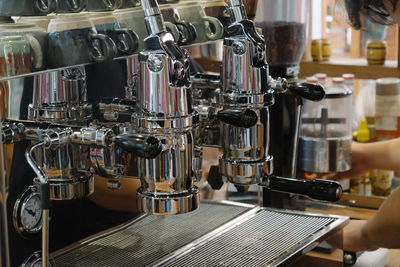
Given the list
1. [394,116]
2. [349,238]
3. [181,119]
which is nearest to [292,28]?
[349,238]

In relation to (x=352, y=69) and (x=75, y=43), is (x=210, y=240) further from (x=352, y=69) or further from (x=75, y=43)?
(x=352, y=69)

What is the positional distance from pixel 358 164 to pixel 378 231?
39cm

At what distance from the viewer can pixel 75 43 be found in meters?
0.94

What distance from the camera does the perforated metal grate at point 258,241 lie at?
1.03 m

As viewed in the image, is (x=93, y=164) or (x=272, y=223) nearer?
(x=93, y=164)

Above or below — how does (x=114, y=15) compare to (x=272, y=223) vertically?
above

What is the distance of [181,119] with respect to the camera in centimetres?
86

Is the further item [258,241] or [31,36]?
[258,241]

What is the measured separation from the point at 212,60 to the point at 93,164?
0.46 m

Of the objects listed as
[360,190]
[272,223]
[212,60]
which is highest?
[212,60]

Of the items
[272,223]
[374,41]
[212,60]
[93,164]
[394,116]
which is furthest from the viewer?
[374,41]

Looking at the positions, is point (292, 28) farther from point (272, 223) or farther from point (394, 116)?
point (394, 116)

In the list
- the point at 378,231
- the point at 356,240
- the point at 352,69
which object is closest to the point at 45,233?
the point at 356,240

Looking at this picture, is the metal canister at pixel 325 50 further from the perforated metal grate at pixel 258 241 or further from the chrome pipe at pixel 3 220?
the chrome pipe at pixel 3 220
